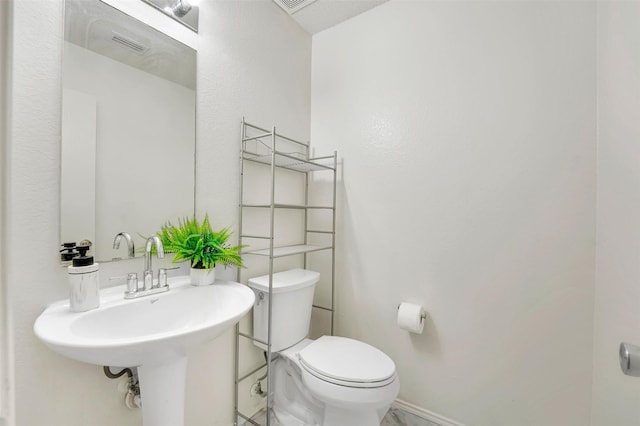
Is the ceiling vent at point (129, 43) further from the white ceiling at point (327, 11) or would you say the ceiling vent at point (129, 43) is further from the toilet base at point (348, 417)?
the toilet base at point (348, 417)

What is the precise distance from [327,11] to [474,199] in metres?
1.47

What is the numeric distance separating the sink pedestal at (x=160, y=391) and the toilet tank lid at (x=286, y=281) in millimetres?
522

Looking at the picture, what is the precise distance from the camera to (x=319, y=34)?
1.93 metres

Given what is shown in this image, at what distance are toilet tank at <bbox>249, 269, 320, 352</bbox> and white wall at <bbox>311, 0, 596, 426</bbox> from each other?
0.39 metres

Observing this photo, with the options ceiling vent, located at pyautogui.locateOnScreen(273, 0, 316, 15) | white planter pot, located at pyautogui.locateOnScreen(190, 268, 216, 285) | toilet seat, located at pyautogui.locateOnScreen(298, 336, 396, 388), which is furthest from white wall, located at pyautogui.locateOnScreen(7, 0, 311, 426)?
toilet seat, located at pyautogui.locateOnScreen(298, 336, 396, 388)

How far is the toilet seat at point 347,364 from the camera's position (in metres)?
1.14

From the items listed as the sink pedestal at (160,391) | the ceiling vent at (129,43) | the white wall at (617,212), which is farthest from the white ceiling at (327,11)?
the sink pedestal at (160,391)

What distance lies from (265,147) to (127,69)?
0.72 metres

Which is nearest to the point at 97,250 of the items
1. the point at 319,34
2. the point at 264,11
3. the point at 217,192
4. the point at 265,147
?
the point at 217,192

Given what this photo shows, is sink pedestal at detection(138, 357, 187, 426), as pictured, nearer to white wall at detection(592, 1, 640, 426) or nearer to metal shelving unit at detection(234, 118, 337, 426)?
metal shelving unit at detection(234, 118, 337, 426)

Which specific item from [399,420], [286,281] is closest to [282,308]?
[286,281]

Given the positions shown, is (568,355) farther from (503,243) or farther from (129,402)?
(129,402)

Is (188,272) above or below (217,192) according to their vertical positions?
below

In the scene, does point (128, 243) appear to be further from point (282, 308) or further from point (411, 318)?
point (411, 318)
